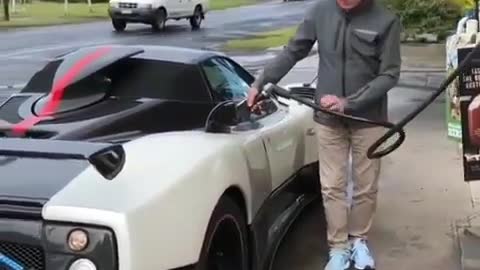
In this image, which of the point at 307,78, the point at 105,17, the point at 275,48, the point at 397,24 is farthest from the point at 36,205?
the point at 105,17

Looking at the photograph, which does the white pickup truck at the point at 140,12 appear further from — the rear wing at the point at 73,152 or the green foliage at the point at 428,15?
the rear wing at the point at 73,152

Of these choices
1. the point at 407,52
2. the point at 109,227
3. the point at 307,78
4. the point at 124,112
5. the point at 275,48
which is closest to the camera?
the point at 109,227

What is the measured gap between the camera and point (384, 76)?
4.74 meters

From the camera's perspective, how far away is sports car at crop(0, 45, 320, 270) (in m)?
3.22

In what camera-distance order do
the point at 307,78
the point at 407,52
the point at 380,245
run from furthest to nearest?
the point at 407,52, the point at 307,78, the point at 380,245

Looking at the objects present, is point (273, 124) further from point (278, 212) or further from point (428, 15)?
point (428, 15)

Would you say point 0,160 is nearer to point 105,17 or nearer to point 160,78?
point 160,78

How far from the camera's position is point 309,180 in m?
5.86

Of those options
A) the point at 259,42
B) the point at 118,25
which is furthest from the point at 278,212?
the point at 118,25

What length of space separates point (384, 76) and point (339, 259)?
3.46 feet

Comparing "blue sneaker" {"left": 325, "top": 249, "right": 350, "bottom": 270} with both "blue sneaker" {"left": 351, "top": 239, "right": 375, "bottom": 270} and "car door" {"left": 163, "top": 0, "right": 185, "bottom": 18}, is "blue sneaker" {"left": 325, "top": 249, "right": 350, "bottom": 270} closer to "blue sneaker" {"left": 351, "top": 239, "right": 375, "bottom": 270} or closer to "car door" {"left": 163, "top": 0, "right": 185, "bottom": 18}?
"blue sneaker" {"left": 351, "top": 239, "right": 375, "bottom": 270}

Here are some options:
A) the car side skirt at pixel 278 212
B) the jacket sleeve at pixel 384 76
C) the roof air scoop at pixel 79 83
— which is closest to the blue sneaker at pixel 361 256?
the car side skirt at pixel 278 212

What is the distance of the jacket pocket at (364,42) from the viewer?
4.75 metres

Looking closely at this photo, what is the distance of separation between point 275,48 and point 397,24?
16283 mm
